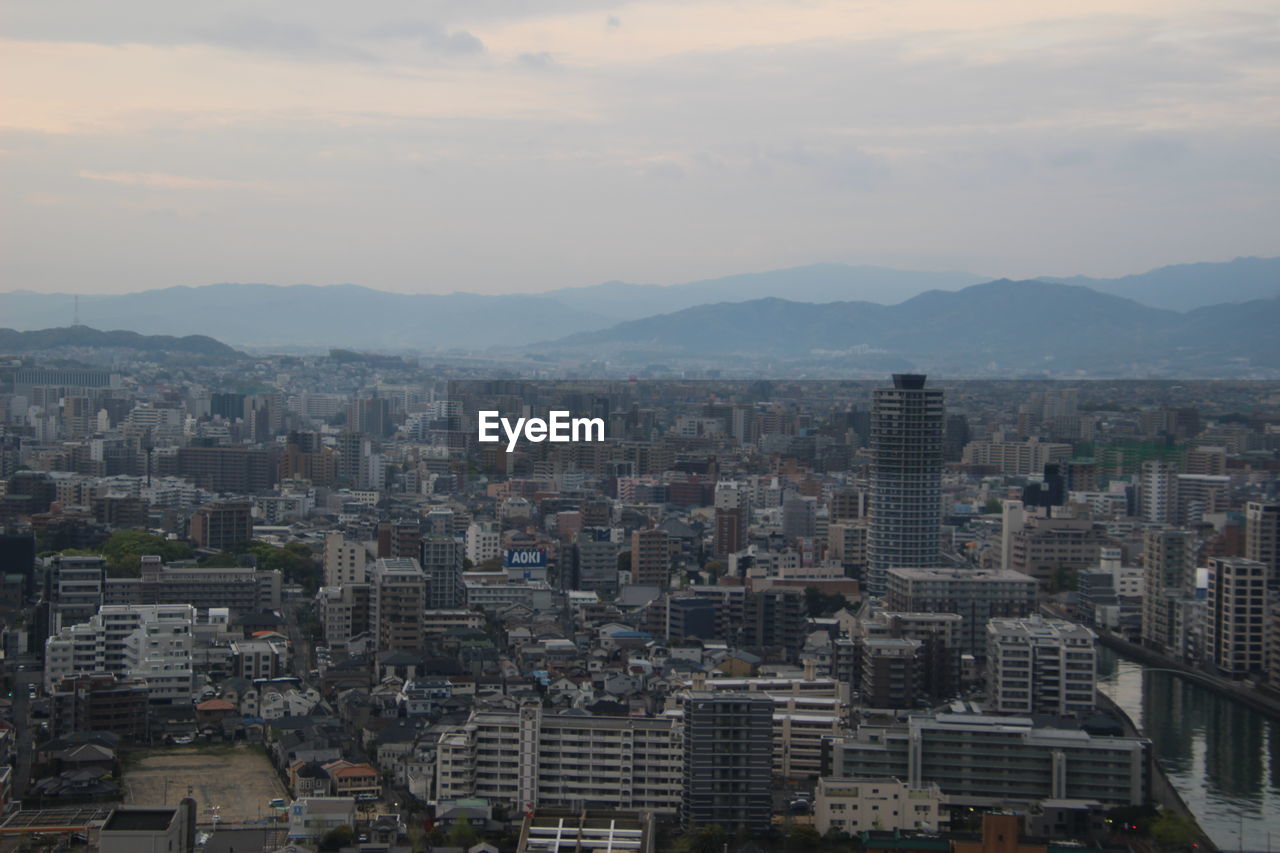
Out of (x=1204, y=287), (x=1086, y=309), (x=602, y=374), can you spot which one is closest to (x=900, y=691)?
(x=602, y=374)

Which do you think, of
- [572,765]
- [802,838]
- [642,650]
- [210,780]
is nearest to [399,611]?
[642,650]

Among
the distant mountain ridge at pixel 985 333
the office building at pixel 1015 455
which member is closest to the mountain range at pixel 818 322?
the distant mountain ridge at pixel 985 333

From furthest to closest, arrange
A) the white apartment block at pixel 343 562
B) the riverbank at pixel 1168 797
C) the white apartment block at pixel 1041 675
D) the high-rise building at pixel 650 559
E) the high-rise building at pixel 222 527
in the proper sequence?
1. the high-rise building at pixel 222 527
2. the high-rise building at pixel 650 559
3. the white apartment block at pixel 343 562
4. the white apartment block at pixel 1041 675
5. the riverbank at pixel 1168 797

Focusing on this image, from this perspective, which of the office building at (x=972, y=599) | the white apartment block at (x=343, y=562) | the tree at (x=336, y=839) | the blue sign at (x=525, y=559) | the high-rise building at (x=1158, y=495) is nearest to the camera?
the tree at (x=336, y=839)

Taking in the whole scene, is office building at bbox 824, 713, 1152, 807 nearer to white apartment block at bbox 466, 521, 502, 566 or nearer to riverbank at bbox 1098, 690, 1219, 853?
riverbank at bbox 1098, 690, 1219, 853

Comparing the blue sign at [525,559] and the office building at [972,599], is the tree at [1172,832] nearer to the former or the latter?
the office building at [972,599]

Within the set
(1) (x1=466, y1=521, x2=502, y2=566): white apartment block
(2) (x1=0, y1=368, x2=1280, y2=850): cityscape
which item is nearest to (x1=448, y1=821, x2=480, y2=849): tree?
(2) (x1=0, y1=368, x2=1280, y2=850): cityscape

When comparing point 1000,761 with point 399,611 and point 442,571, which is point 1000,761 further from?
point 442,571
